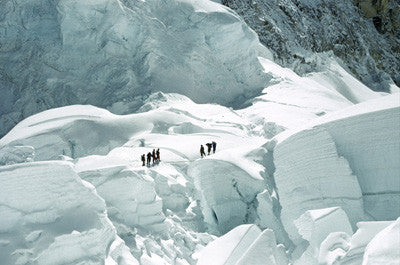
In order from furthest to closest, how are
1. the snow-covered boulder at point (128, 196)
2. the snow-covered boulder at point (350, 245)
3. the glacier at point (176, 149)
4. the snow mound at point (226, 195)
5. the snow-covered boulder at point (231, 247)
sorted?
1. the snow mound at point (226, 195)
2. the snow-covered boulder at point (128, 196)
3. the glacier at point (176, 149)
4. the snow-covered boulder at point (231, 247)
5. the snow-covered boulder at point (350, 245)

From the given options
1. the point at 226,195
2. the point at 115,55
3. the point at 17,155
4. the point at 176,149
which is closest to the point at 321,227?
the point at 226,195

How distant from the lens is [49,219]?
23.8ft

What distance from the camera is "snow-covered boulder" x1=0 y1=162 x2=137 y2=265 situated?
686cm

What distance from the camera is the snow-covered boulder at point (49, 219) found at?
6855 millimetres

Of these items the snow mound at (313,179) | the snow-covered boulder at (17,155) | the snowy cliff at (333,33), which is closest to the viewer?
the snow mound at (313,179)

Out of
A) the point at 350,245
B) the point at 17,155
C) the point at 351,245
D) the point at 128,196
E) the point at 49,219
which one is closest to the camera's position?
the point at 351,245

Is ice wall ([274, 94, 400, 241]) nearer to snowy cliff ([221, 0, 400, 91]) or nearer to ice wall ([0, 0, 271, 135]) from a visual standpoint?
ice wall ([0, 0, 271, 135])

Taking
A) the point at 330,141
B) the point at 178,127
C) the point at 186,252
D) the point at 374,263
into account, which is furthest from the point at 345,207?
the point at 178,127

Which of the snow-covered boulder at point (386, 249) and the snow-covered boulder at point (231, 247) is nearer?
the snow-covered boulder at point (386, 249)

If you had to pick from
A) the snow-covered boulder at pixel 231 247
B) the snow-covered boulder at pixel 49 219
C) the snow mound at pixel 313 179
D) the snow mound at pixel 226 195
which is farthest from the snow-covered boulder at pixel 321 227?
the snow mound at pixel 226 195

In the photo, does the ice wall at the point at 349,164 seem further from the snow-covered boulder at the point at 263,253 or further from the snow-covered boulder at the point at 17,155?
the snow-covered boulder at the point at 17,155

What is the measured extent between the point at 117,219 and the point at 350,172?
4434 mm

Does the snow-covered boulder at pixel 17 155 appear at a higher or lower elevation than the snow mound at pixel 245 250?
lower

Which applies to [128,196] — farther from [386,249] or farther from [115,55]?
[115,55]
